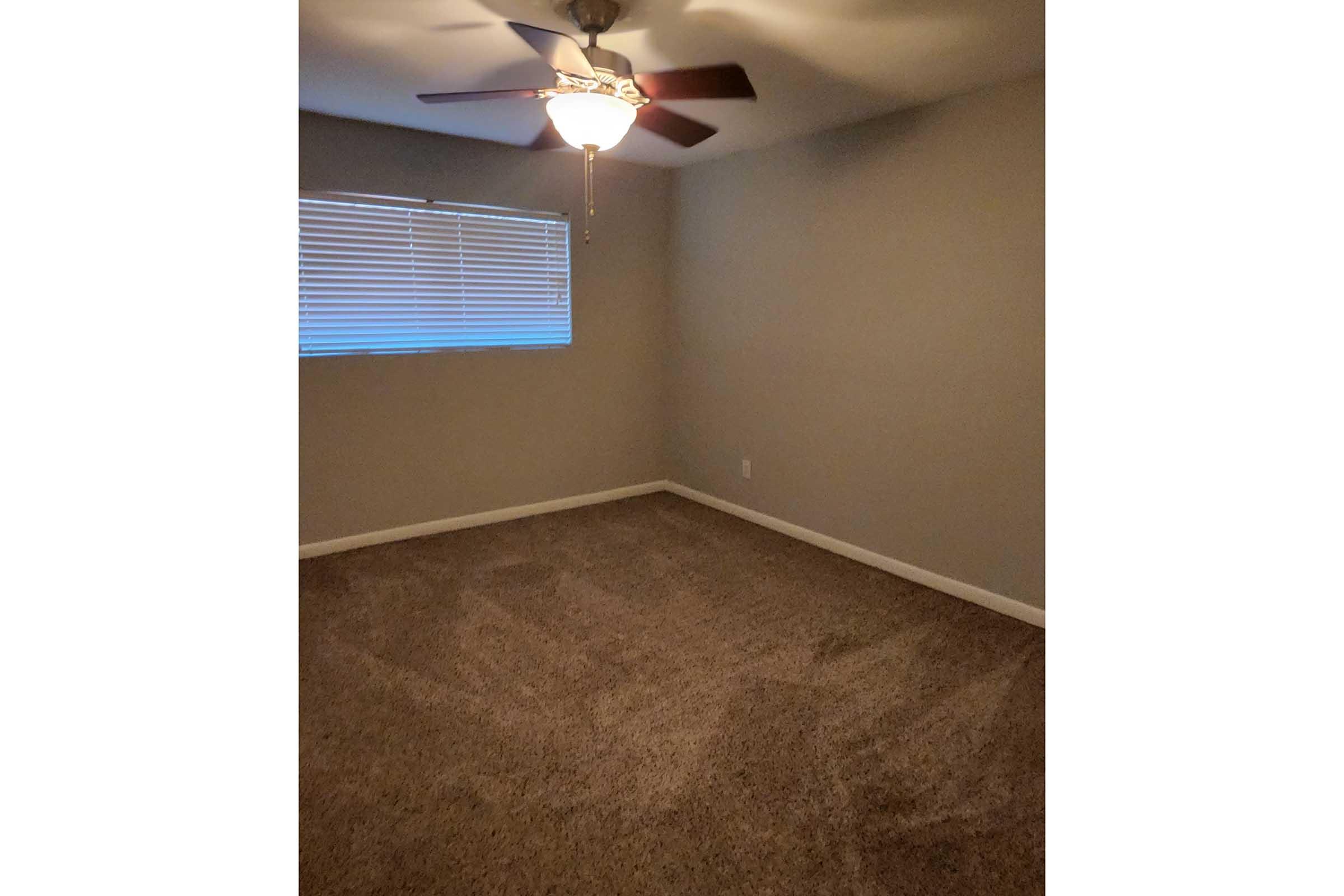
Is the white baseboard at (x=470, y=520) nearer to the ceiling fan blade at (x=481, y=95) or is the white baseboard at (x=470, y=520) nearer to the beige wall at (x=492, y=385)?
the beige wall at (x=492, y=385)

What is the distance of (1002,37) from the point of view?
241 centimetres

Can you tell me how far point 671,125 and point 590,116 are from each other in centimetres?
64

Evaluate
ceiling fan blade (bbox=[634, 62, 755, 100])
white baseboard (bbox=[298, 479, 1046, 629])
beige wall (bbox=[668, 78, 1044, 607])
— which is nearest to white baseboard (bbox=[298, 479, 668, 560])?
white baseboard (bbox=[298, 479, 1046, 629])

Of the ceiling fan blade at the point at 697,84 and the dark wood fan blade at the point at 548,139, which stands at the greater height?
the dark wood fan blade at the point at 548,139

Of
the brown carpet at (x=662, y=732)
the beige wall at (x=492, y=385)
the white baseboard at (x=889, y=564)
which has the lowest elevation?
the brown carpet at (x=662, y=732)

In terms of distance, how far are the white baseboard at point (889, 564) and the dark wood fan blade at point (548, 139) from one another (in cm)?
234

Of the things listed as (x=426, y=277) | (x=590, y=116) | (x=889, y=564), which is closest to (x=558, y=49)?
(x=590, y=116)

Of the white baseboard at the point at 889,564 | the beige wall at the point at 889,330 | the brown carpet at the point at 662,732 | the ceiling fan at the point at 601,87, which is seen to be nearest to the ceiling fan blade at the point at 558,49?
the ceiling fan at the point at 601,87

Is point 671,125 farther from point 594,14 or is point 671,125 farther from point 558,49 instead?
point 558,49

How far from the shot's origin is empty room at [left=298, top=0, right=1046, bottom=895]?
1.88 meters

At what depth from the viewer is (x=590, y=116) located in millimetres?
2104

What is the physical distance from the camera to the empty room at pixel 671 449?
1.88m
